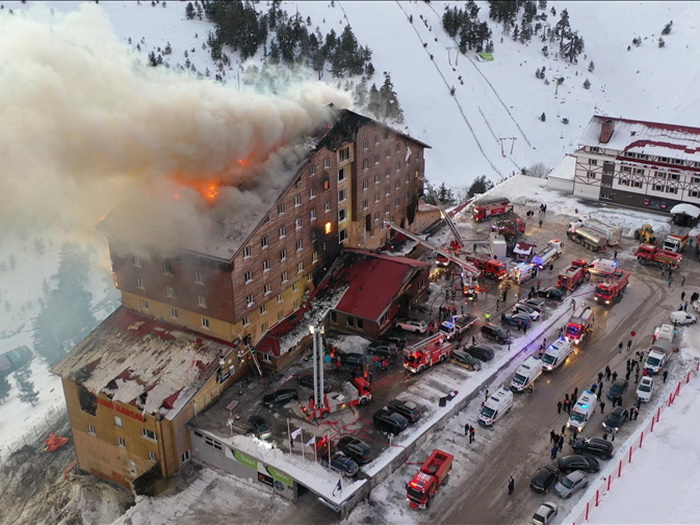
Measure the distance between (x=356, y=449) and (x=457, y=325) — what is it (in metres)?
15.3

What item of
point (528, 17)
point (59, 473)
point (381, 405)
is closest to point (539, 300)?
point (381, 405)

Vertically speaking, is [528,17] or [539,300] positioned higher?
[528,17]

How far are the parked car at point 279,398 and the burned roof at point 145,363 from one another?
12.7 ft

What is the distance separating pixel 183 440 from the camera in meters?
43.2

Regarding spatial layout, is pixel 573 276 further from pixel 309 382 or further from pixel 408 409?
pixel 309 382

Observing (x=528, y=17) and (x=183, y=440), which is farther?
(x=528, y=17)

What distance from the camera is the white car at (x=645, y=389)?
44656 millimetres

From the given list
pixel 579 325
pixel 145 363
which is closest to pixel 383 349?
pixel 579 325

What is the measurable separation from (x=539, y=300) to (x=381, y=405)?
753 inches

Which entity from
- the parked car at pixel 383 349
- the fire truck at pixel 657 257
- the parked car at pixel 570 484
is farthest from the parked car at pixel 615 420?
the fire truck at pixel 657 257

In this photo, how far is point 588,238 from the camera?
66750 millimetres

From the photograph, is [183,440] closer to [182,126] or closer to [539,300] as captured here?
[182,126]

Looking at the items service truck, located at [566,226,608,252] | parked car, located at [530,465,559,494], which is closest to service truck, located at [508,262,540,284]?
service truck, located at [566,226,608,252]

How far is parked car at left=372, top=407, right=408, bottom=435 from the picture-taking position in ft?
137
